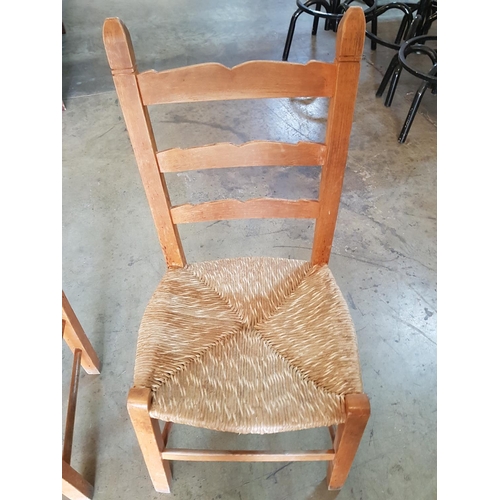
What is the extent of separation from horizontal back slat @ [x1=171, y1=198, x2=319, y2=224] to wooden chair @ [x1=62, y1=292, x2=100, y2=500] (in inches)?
15.9

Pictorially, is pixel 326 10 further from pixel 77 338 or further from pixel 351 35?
pixel 77 338

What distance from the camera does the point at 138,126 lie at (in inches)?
32.4

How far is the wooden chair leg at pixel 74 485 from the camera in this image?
99 cm

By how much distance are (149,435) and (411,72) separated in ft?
6.69

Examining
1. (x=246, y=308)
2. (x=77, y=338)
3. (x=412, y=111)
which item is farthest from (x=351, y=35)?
(x=412, y=111)

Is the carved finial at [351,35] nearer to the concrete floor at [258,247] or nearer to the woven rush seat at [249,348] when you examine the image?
the woven rush seat at [249,348]

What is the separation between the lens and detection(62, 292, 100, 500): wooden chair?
1021 mm

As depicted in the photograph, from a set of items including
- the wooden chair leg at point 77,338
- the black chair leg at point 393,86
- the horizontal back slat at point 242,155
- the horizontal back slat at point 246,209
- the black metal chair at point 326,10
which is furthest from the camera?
the black metal chair at point 326,10

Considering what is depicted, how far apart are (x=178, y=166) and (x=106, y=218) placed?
104 cm

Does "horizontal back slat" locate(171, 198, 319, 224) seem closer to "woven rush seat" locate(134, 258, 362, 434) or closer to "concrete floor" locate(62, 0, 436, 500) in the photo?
"woven rush seat" locate(134, 258, 362, 434)

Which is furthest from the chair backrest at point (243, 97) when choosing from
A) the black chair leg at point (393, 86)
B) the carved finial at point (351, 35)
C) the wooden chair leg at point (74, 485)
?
the black chair leg at point (393, 86)

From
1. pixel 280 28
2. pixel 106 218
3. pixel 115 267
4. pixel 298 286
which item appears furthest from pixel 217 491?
pixel 280 28

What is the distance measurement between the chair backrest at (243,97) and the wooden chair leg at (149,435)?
39 centimetres

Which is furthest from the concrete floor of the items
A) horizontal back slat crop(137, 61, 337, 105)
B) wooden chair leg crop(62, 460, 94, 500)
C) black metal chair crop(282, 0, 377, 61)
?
horizontal back slat crop(137, 61, 337, 105)
